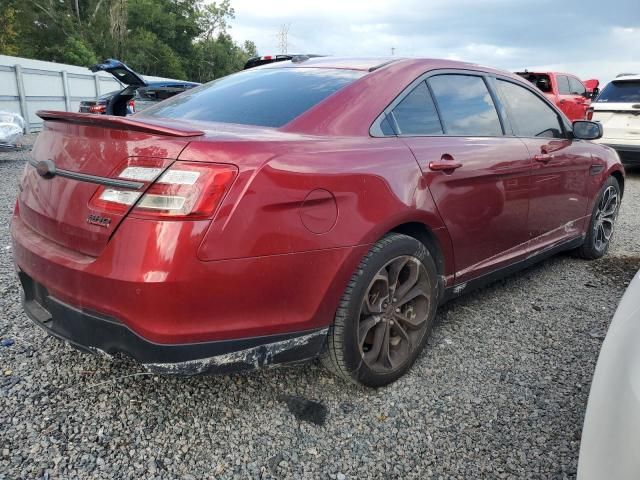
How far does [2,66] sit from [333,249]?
50.7ft

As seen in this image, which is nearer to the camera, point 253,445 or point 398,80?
point 253,445

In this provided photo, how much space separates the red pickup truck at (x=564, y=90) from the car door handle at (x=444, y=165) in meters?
10.5

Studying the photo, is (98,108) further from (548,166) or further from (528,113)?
(548,166)

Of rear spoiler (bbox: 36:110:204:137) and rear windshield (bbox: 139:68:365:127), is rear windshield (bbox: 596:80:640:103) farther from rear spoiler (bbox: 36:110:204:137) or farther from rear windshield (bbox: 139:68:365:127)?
rear spoiler (bbox: 36:110:204:137)

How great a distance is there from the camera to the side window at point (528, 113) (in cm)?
344

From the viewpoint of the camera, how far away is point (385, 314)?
244 cm

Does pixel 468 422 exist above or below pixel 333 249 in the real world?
below

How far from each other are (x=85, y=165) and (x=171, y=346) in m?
0.77

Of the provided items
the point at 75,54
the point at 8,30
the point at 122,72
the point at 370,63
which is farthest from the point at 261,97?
the point at 8,30

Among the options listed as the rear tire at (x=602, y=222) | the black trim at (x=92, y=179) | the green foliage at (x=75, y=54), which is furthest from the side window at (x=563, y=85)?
the green foliage at (x=75, y=54)

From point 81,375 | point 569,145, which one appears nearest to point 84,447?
point 81,375

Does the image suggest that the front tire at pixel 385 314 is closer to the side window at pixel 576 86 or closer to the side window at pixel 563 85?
the side window at pixel 563 85

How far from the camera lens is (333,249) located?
2.05m

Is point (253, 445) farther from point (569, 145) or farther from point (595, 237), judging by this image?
point (595, 237)
